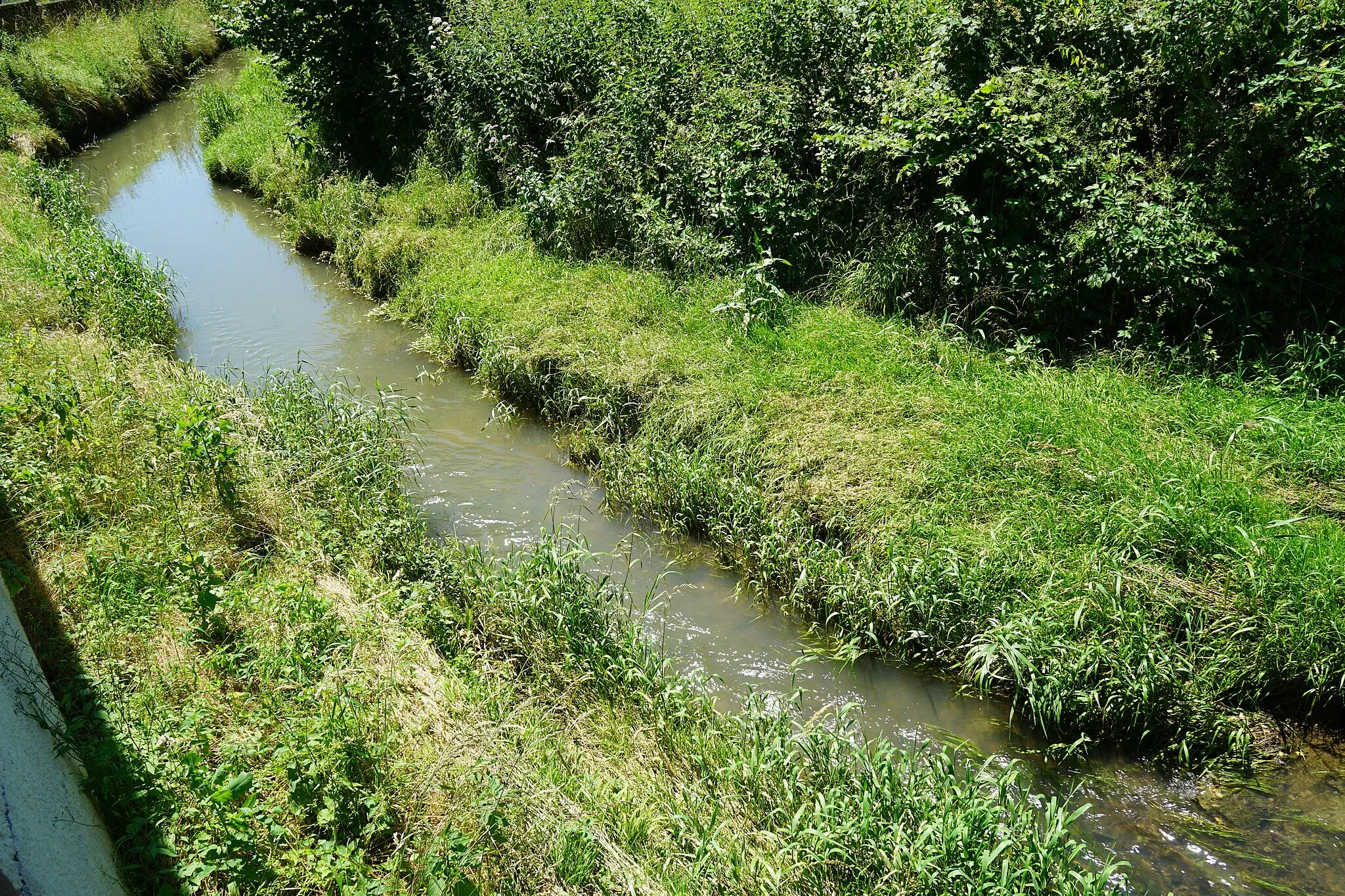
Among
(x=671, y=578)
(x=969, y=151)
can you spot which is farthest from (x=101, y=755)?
(x=969, y=151)

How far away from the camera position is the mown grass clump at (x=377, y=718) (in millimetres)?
3605

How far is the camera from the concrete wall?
308cm

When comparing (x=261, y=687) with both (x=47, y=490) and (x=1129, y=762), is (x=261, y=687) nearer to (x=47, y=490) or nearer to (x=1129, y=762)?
(x=47, y=490)

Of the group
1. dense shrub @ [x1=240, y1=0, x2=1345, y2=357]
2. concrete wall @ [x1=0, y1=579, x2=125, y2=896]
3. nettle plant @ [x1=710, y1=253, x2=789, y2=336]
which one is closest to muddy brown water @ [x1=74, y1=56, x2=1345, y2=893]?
nettle plant @ [x1=710, y1=253, x2=789, y2=336]

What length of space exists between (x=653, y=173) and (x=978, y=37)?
10.7 ft

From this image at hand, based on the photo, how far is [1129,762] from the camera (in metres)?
4.52

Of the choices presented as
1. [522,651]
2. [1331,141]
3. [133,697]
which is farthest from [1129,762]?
[133,697]

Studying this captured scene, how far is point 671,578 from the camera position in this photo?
20.0 ft

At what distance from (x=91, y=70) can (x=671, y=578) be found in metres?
18.9

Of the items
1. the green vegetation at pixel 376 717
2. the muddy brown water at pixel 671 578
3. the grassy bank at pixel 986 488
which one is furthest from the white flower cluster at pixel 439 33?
the green vegetation at pixel 376 717

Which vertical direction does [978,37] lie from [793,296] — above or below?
above

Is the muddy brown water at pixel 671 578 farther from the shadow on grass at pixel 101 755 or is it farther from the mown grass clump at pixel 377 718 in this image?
the shadow on grass at pixel 101 755

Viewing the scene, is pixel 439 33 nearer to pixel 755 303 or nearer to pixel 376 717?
pixel 755 303

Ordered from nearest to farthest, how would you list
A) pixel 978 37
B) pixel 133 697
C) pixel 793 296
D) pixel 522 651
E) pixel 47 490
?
pixel 133 697 < pixel 522 651 < pixel 47 490 < pixel 978 37 < pixel 793 296
